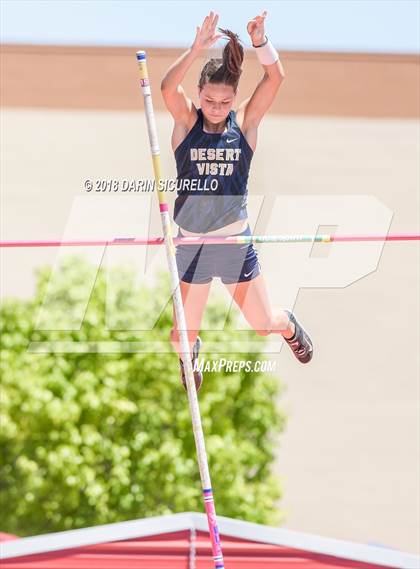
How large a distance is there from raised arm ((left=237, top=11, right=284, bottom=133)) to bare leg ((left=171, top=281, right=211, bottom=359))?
0.88 metres

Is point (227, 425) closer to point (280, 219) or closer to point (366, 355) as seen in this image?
point (366, 355)

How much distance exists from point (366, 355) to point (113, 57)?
4.91 meters

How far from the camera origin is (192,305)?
6891 millimetres

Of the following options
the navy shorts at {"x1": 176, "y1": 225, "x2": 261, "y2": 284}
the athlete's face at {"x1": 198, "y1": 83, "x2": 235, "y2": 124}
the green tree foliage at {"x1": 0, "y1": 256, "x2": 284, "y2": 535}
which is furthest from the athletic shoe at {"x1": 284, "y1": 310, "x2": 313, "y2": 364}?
the green tree foliage at {"x1": 0, "y1": 256, "x2": 284, "y2": 535}

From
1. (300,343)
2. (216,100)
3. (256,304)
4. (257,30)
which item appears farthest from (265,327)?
(257,30)

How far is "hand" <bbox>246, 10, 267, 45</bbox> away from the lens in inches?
246

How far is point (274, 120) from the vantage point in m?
14.4

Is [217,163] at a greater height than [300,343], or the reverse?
[217,163]

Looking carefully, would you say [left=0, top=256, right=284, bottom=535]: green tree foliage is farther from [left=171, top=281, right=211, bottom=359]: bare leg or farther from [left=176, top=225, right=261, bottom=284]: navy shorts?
[left=176, top=225, right=261, bottom=284]: navy shorts

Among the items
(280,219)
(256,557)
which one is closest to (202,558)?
(256,557)

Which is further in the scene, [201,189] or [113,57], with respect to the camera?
[113,57]

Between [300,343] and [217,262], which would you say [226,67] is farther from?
[300,343]

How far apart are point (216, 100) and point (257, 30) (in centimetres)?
42

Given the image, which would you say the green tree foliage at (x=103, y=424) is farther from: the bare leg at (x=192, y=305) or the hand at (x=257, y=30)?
the hand at (x=257, y=30)
